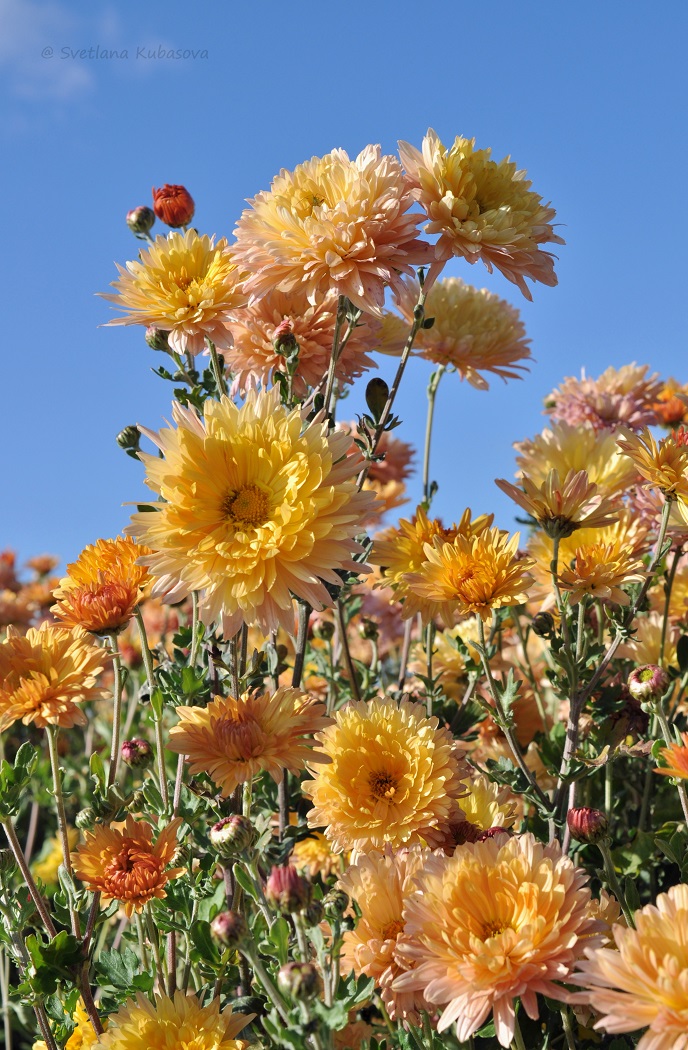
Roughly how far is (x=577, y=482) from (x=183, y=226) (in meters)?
1.10

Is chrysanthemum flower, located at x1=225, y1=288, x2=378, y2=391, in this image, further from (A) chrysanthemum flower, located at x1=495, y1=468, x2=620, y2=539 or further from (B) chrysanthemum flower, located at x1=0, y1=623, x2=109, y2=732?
(B) chrysanthemum flower, located at x1=0, y1=623, x2=109, y2=732

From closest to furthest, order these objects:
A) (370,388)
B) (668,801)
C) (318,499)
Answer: (318,499) < (370,388) < (668,801)

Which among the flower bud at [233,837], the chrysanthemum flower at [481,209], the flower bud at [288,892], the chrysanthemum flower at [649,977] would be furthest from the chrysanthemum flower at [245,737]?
the chrysanthemum flower at [481,209]

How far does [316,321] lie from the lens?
6.27 feet

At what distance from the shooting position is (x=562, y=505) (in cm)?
180

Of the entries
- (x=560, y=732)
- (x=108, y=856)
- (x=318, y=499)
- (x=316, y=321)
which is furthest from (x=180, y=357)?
(x=560, y=732)

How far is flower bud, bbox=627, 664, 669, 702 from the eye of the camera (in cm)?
162

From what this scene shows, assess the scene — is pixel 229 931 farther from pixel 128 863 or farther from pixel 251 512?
pixel 251 512

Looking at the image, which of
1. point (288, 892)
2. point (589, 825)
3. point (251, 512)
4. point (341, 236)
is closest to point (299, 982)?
point (288, 892)

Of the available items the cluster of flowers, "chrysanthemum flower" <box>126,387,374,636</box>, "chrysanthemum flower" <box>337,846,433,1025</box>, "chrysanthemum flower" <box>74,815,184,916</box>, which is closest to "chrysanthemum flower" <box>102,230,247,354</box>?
the cluster of flowers

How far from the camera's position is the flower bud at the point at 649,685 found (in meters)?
1.62

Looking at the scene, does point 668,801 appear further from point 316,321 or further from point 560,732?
point 316,321

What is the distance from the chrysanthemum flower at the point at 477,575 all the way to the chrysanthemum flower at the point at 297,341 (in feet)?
1.45

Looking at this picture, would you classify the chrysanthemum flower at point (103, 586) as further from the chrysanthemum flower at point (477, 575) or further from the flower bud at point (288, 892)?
the flower bud at point (288, 892)
